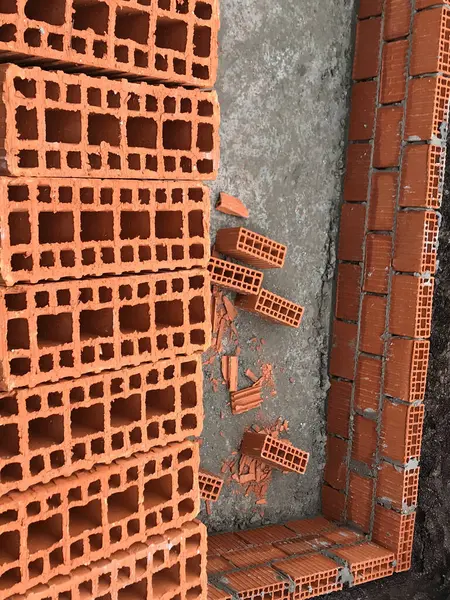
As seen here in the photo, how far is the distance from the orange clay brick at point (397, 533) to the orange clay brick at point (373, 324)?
1484 millimetres

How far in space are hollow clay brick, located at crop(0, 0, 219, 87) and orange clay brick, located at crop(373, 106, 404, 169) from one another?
3.63 meters

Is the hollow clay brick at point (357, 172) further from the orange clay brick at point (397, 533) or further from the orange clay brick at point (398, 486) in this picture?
the orange clay brick at point (397, 533)

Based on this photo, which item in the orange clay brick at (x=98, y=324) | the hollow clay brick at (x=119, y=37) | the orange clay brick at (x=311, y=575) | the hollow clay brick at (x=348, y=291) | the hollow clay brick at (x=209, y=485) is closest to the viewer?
the hollow clay brick at (x=119, y=37)

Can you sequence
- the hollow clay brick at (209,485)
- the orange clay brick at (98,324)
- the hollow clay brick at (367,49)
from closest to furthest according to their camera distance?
the orange clay brick at (98,324), the hollow clay brick at (209,485), the hollow clay brick at (367,49)

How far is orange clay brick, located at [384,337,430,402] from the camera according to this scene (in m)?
6.15

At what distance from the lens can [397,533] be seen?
633cm

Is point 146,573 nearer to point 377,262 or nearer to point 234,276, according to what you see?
point 234,276

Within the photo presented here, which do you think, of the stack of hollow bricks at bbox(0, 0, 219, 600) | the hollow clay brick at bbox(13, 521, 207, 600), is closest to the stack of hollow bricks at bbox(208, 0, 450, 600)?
the hollow clay brick at bbox(13, 521, 207, 600)

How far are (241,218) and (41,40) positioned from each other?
3.85m

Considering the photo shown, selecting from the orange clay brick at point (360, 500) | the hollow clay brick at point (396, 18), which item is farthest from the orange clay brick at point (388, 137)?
the orange clay brick at point (360, 500)

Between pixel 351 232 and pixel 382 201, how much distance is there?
18.4 inches

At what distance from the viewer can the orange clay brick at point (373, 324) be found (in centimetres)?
638

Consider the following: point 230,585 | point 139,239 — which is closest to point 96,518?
point 139,239

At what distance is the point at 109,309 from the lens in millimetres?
2812
